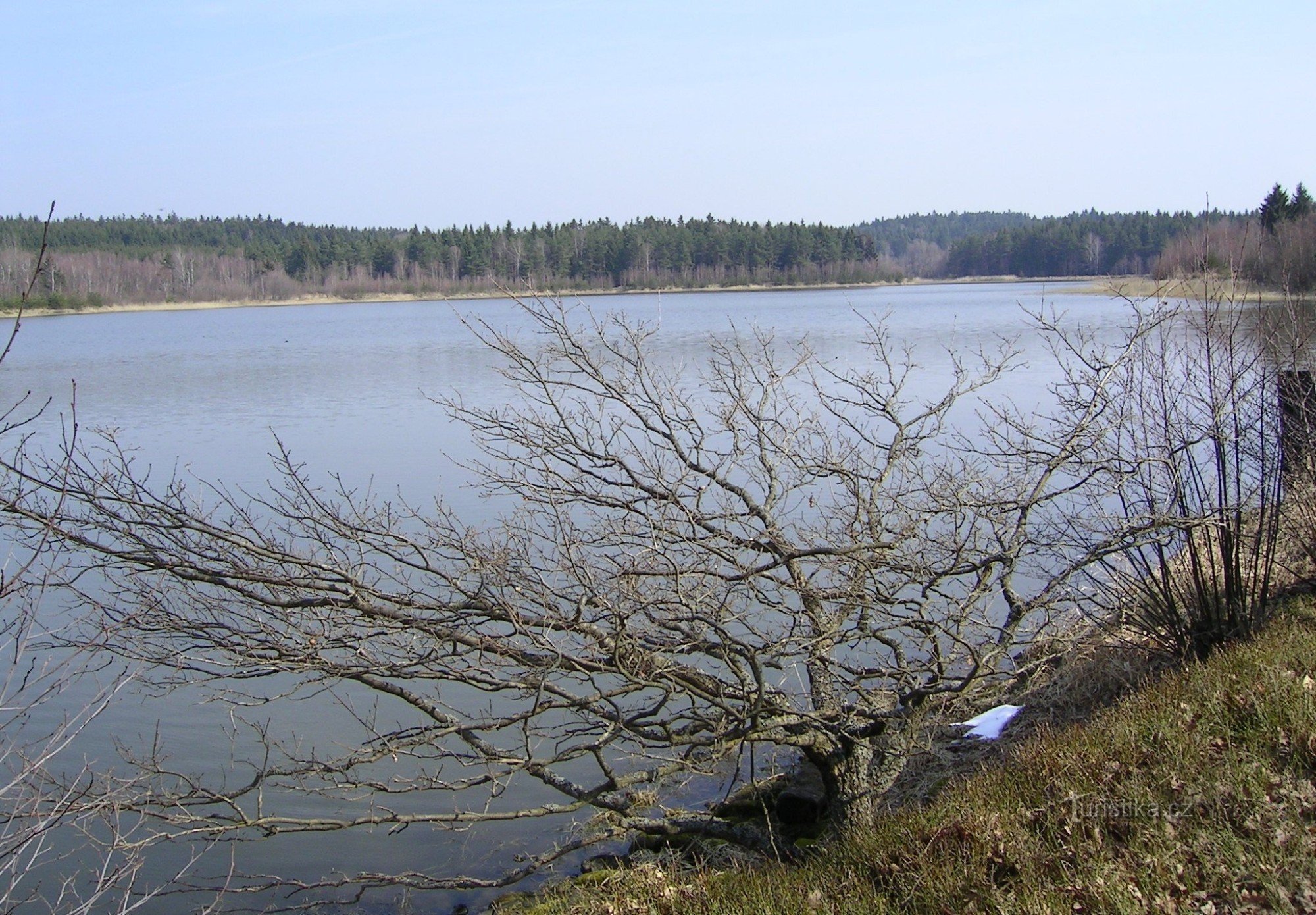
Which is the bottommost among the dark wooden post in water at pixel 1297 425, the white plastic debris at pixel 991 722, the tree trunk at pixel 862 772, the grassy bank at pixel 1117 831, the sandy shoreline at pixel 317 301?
the white plastic debris at pixel 991 722

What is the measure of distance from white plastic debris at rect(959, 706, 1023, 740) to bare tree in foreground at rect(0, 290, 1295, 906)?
385 mm

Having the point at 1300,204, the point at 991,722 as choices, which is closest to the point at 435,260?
the point at 1300,204

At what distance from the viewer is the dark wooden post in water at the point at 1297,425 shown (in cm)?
804

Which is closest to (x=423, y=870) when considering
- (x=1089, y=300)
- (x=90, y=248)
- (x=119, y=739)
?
(x=119, y=739)

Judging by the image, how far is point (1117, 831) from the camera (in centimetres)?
444

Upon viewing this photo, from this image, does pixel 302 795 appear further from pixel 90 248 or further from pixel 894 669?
pixel 90 248

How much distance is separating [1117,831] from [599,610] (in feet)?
10.5

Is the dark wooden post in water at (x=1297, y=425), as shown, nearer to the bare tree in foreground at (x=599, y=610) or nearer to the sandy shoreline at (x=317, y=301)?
the bare tree in foreground at (x=599, y=610)

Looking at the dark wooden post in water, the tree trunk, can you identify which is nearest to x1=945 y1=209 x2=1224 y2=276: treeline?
the dark wooden post in water

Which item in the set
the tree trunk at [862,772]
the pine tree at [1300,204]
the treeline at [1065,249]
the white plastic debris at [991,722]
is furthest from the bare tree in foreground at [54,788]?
the treeline at [1065,249]

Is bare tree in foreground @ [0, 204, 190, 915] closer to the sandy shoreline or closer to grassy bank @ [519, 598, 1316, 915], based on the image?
grassy bank @ [519, 598, 1316, 915]

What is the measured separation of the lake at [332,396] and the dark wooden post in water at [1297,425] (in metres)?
2.06

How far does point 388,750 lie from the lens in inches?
222

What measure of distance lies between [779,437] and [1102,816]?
4.19m
